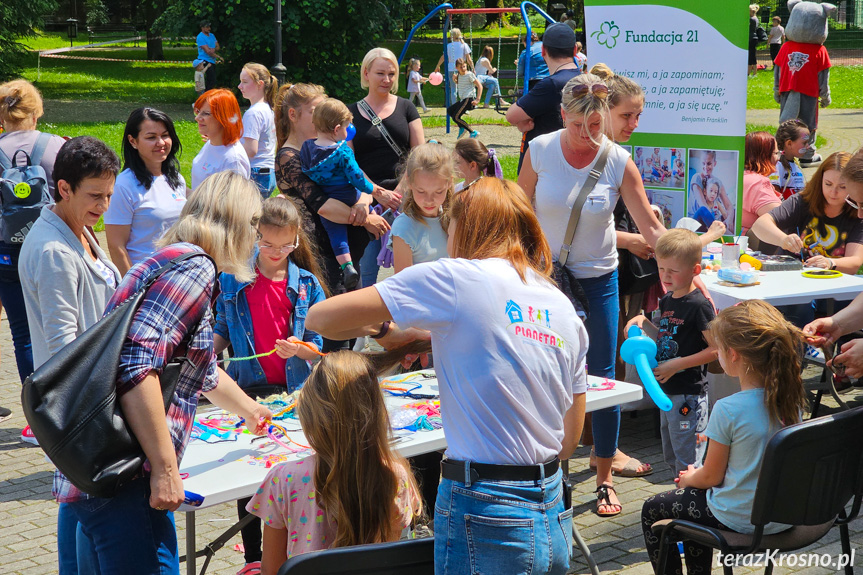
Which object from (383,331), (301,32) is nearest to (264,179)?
(383,331)

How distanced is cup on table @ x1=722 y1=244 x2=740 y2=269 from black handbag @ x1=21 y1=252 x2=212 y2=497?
12.8ft

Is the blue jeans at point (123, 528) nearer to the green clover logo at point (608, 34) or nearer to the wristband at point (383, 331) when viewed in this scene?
the wristband at point (383, 331)

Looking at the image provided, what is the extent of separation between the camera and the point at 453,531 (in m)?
2.15

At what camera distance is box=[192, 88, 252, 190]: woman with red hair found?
5.75 m

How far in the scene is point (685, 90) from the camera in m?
6.08

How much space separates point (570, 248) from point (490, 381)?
206 cm

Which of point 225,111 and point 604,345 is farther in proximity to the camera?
point 225,111

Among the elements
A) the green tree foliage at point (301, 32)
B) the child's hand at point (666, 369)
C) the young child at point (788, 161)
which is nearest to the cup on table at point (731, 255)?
the child's hand at point (666, 369)

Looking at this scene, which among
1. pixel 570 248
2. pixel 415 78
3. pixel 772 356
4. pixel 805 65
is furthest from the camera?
pixel 415 78

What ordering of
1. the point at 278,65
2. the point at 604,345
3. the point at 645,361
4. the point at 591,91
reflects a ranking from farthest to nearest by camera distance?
the point at 278,65, the point at 604,345, the point at 591,91, the point at 645,361

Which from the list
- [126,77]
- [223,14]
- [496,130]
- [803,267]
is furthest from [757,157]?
[126,77]

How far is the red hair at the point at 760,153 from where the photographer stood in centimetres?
621

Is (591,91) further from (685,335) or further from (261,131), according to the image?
(261,131)

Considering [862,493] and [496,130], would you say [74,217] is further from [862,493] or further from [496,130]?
[496,130]
